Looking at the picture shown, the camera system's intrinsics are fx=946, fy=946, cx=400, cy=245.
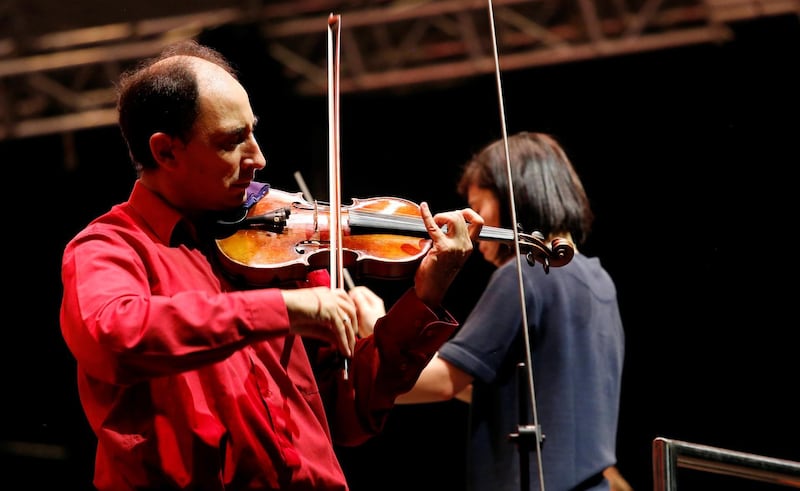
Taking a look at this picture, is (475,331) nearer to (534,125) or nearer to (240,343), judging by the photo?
(240,343)

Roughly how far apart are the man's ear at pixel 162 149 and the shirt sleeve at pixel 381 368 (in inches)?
18.6

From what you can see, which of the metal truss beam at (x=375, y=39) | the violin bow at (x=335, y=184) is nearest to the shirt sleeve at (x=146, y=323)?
the violin bow at (x=335, y=184)

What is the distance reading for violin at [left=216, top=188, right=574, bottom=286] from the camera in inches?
65.1

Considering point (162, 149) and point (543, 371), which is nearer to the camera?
point (162, 149)

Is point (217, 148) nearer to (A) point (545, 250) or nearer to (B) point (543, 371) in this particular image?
(A) point (545, 250)

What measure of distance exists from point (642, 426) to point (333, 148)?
2531mm

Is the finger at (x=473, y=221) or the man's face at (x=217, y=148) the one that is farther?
the finger at (x=473, y=221)

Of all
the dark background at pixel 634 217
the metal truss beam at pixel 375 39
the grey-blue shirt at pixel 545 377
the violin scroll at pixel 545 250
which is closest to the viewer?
the violin scroll at pixel 545 250

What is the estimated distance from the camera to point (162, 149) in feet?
5.32

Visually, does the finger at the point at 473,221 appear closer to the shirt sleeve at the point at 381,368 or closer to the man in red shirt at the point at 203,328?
the man in red shirt at the point at 203,328

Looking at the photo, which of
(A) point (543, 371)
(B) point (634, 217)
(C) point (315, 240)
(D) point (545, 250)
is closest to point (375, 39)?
(B) point (634, 217)

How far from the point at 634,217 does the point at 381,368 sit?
243 cm

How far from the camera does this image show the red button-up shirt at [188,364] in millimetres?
1341

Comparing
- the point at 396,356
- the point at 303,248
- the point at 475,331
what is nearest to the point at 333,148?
the point at 303,248
